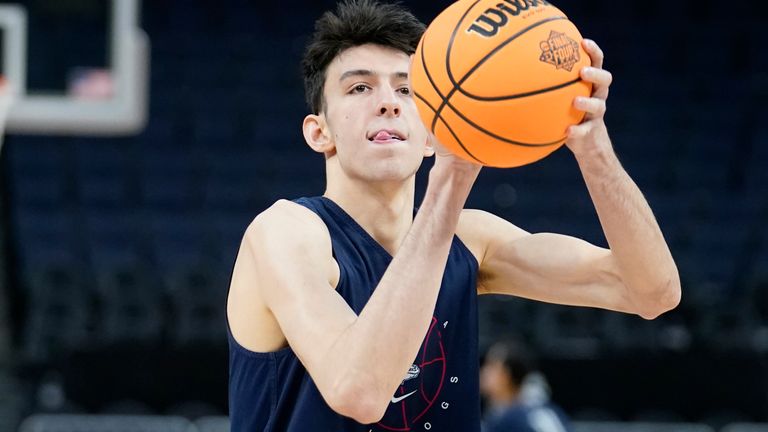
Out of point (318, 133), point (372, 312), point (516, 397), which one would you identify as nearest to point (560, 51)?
point (372, 312)

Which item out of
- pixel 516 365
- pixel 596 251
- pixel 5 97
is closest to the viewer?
pixel 596 251

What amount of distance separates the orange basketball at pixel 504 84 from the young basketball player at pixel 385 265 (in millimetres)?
57

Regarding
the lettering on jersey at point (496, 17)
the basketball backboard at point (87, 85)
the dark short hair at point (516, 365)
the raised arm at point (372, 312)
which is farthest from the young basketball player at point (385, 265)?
the dark short hair at point (516, 365)

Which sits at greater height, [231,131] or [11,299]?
[231,131]

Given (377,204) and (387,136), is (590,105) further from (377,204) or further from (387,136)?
(377,204)

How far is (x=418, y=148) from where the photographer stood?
10.3 feet

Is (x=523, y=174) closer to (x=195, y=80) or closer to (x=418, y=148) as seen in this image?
→ (x=195, y=80)

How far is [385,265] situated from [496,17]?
0.83m

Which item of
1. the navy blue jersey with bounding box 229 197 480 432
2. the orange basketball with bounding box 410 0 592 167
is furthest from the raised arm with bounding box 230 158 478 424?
the navy blue jersey with bounding box 229 197 480 432

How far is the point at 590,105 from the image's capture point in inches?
102

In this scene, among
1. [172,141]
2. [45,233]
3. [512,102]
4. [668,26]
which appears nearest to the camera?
[512,102]

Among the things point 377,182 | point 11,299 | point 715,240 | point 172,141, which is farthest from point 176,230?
point 377,182

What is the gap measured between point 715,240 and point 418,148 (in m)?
10.2

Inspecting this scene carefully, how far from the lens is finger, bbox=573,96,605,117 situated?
102 inches
